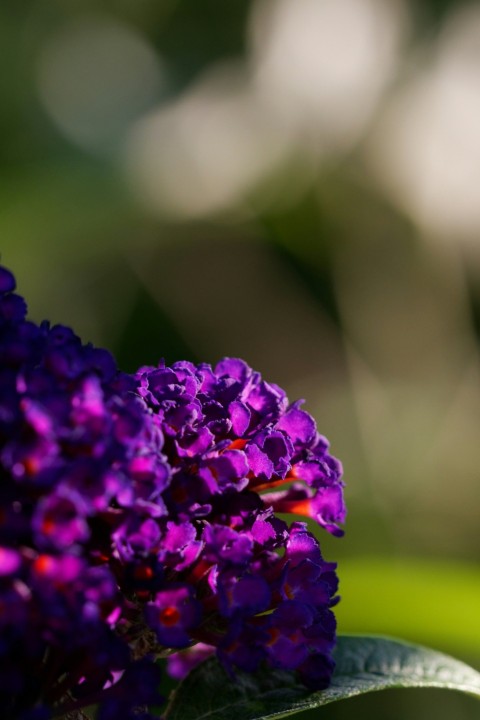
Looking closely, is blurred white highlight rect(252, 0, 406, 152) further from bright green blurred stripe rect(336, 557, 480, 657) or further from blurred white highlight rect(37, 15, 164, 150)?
bright green blurred stripe rect(336, 557, 480, 657)

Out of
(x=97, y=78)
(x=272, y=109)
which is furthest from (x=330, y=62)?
(x=97, y=78)

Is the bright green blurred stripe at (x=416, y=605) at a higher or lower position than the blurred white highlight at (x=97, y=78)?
lower

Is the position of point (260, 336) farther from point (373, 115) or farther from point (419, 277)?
point (373, 115)

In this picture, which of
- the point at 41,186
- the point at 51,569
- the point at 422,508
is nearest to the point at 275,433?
the point at 51,569

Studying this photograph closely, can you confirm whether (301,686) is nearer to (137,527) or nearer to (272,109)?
(137,527)

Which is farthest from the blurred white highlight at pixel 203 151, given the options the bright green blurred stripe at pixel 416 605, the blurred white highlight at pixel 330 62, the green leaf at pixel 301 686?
the green leaf at pixel 301 686

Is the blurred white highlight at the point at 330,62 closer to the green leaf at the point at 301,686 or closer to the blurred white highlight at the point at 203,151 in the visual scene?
the blurred white highlight at the point at 203,151

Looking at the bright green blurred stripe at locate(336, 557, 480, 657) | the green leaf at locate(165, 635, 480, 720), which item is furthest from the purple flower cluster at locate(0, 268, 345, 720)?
the bright green blurred stripe at locate(336, 557, 480, 657)
